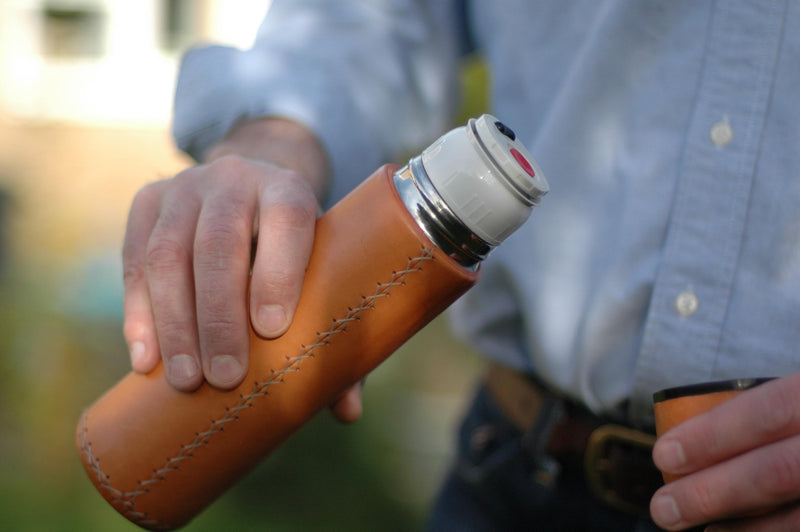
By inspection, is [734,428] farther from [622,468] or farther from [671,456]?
[622,468]

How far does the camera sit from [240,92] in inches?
37.6

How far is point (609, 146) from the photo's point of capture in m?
0.95

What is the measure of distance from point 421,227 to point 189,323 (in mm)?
272

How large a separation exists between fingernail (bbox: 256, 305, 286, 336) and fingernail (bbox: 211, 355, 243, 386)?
5 centimetres

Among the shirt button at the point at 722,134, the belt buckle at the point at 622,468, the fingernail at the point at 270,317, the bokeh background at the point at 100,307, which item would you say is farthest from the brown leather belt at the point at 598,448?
the bokeh background at the point at 100,307

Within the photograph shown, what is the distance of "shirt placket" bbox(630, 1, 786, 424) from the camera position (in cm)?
81

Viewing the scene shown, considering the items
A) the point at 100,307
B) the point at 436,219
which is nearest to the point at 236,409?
the point at 436,219

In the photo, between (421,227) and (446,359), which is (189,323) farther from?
(446,359)

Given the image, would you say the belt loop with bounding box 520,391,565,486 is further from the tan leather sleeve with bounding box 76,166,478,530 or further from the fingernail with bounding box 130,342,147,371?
the fingernail with bounding box 130,342,147,371

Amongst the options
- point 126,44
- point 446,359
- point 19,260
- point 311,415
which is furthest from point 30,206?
point 311,415

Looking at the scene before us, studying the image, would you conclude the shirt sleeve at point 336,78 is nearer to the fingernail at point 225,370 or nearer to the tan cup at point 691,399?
the fingernail at point 225,370

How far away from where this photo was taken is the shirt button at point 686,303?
2.74 feet

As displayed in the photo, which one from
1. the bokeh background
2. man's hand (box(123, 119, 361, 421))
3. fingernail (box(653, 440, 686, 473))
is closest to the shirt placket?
fingernail (box(653, 440, 686, 473))

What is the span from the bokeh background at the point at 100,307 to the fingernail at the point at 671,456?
2187 millimetres
